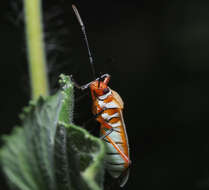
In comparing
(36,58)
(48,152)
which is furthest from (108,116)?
(48,152)

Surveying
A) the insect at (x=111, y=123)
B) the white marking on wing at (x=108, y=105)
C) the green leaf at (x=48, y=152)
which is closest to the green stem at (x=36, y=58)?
the insect at (x=111, y=123)

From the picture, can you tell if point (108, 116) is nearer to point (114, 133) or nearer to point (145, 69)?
point (114, 133)

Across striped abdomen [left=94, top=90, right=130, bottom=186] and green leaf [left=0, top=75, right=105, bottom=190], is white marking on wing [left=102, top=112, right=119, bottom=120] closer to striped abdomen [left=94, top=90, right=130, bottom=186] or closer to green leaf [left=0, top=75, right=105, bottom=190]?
striped abdomen [left=94, top=90, right=130, bottom=186]

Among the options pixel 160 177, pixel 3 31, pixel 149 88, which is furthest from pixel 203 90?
pixel 3 31

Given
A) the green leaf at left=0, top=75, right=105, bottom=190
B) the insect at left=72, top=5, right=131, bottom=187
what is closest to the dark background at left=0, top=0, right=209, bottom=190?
the insect at left=72, top=5, right=131, bottom=187

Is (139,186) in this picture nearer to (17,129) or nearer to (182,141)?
(182,141)

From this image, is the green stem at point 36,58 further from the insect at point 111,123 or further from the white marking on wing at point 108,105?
the white marking on wing at point 108,105
